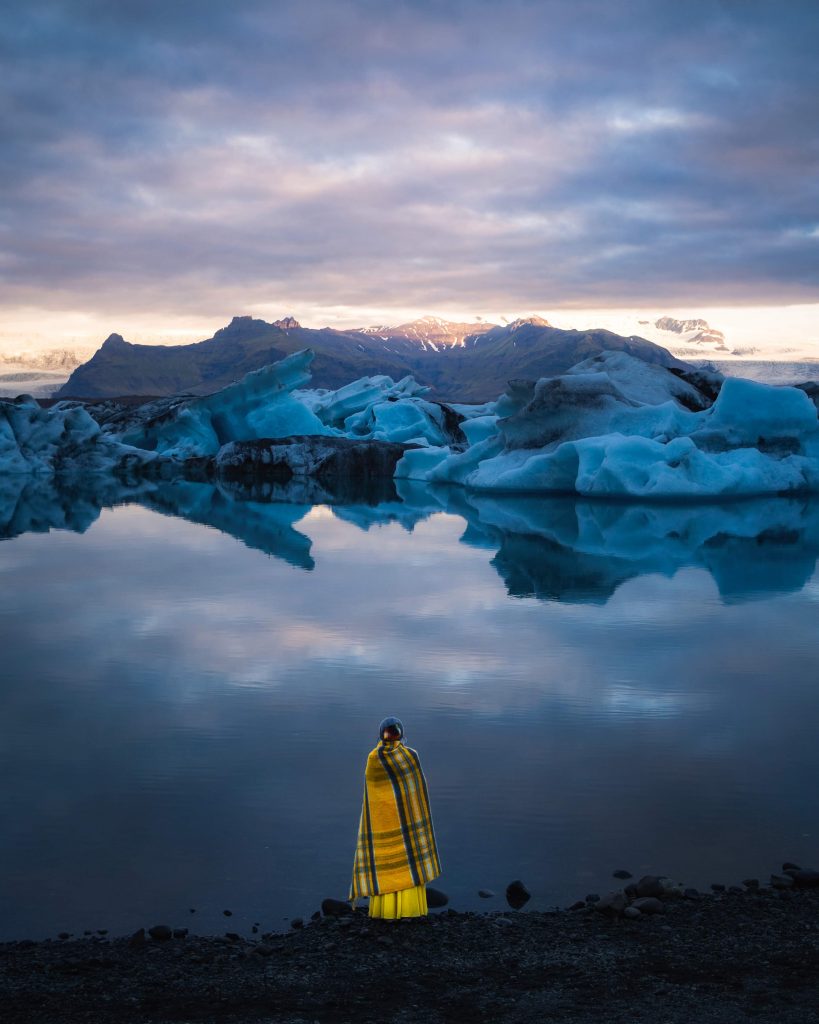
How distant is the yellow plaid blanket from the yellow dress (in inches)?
Result: 0.8

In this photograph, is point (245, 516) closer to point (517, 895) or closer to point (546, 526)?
point (546, 526)

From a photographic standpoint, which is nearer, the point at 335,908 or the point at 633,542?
the point at 335,908

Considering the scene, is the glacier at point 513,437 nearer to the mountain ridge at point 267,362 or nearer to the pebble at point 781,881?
the pebble at point 781,881

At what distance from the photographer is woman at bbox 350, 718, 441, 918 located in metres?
3.10

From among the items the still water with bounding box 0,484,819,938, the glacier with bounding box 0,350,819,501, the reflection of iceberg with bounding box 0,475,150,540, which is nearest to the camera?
the still water with bounding box 0,484,819,938

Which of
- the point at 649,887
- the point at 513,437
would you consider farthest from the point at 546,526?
the point at 649,887

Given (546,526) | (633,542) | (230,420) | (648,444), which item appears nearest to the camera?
(633,542)

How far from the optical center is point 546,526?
47.0 ft

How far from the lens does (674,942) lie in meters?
2.93

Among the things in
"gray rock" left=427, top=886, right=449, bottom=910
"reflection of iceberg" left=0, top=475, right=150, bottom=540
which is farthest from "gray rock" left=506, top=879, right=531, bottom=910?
"reflection of iceberg" left=0, top=475, right=150, bottom=540

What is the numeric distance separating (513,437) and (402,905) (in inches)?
Answer: 676

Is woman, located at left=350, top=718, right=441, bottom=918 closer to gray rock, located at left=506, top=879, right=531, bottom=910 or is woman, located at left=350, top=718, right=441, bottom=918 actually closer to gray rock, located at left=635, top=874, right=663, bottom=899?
gray rock, located at left=506, top=879, right=531, bottom=910

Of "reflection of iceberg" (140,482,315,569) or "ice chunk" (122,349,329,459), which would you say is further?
"ice chunk" (122,349,329,459)

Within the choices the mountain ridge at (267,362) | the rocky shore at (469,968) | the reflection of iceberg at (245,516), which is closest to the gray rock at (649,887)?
Result: the rocky shore at (469,968)
